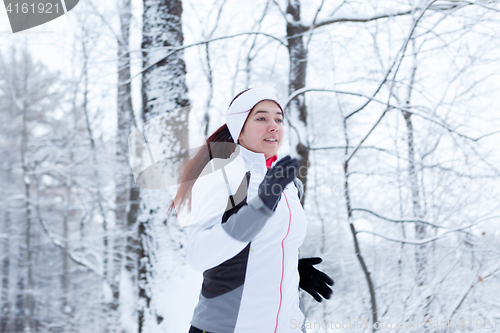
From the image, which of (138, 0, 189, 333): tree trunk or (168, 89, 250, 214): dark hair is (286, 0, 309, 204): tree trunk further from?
(168, 89, 250, 214): dark hair

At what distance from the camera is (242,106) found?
56.5 inches

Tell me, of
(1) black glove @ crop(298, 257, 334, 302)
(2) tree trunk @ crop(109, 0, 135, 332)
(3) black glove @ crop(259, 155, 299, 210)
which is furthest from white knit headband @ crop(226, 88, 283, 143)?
(2) tree trunk @ crop(109, 0, 135, 332)

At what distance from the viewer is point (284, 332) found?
1236mm

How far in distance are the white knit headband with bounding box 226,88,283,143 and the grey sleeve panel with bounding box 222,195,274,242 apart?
49cm

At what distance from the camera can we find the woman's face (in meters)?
1.38

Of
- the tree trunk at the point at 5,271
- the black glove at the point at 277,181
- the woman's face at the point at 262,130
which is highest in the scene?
the woman's face at the point at 262,130

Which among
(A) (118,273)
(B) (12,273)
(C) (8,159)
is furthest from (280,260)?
(B) (12,273)

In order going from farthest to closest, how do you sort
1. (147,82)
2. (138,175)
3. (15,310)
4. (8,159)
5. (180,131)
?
(15,310) < (8,159) < (138,175) < (147,82) < (180,131)

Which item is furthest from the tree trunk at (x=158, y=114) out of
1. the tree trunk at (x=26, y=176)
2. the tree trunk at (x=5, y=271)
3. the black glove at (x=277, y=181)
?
the tree trunk at (x=5, y=271)

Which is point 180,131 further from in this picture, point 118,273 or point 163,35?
point 118,273

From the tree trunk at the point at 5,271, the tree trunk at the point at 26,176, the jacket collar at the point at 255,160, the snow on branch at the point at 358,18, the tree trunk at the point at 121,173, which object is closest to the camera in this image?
the jacket collar at the point at 255,160

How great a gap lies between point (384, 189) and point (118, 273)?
4.04 m

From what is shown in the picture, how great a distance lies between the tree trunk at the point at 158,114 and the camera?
256cm

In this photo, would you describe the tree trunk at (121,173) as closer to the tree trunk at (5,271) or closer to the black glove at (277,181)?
the black glove at (277,181)
